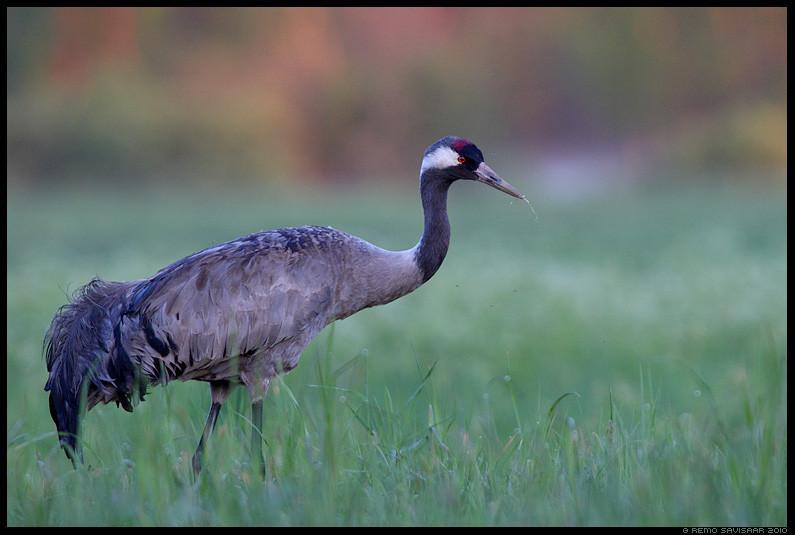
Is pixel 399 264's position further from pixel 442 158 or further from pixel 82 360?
pixel 82 360

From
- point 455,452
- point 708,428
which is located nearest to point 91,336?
point 455,452

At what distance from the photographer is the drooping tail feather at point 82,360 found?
6.18 m

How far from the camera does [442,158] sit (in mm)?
6785

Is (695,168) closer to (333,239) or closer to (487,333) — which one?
(487,333)

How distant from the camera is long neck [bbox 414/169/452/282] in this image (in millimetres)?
6719

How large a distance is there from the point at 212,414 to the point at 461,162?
83.7 inches

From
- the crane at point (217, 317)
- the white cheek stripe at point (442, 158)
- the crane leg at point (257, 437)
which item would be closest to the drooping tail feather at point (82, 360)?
the crane at point (217, 317)

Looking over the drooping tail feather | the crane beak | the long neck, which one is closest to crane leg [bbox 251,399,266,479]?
the drooping tail feather

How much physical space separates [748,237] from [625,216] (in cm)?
595

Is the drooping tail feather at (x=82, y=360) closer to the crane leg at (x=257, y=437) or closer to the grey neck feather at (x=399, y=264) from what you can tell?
the crane leg at (x=257, y=437)

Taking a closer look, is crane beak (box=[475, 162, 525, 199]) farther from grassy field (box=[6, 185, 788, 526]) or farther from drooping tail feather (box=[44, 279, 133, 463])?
drooping tail feather (box=[44, 279, 133, 463])

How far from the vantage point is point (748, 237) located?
19.8m

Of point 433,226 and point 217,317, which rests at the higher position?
point 433,226

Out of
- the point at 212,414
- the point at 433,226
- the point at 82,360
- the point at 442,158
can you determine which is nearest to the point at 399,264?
the point at 433,226
